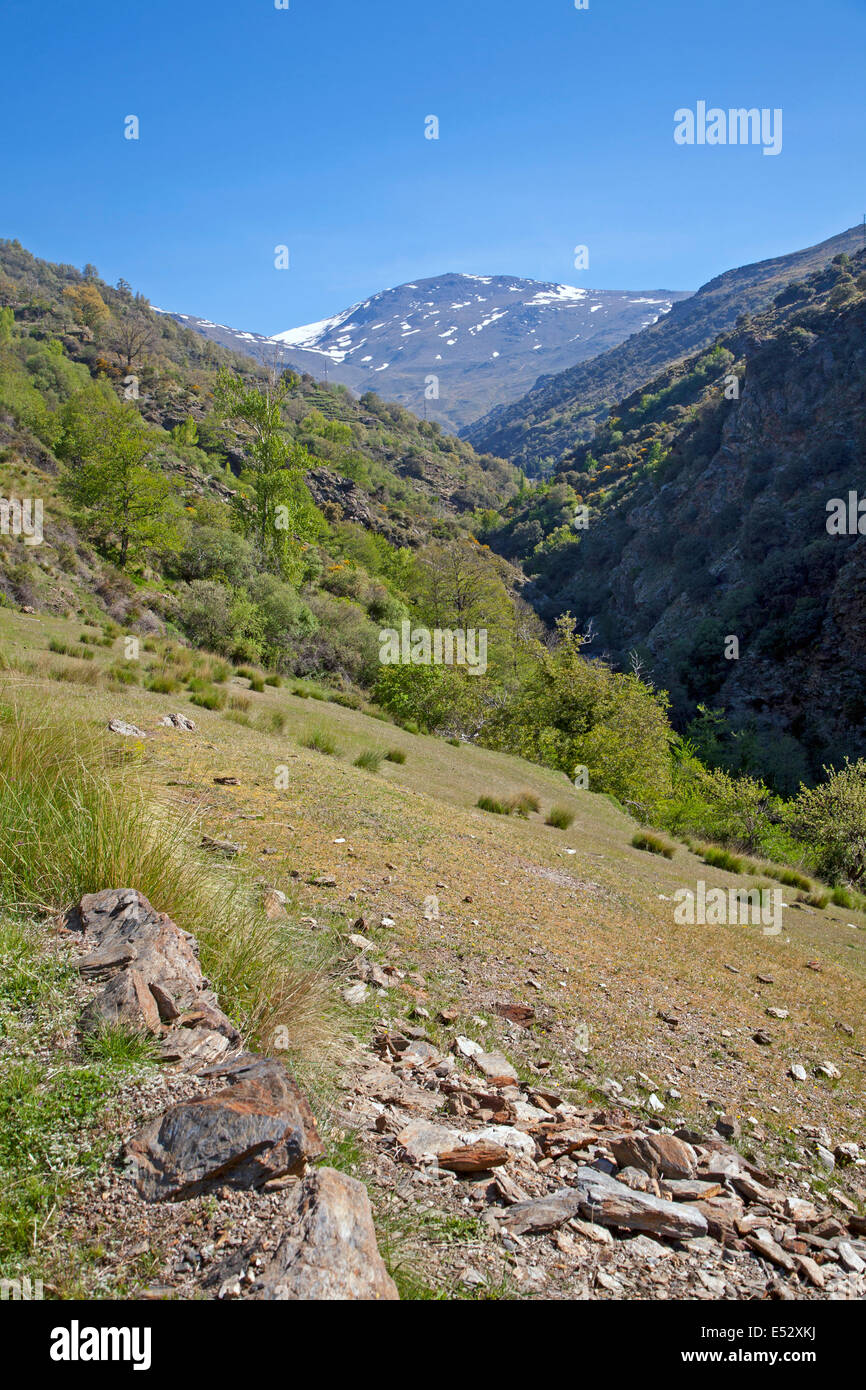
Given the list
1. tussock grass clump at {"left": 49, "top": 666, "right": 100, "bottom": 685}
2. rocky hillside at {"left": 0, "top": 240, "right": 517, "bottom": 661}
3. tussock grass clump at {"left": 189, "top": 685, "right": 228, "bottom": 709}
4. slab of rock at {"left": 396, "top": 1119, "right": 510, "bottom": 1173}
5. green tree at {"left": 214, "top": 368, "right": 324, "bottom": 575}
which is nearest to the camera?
slab of rock at {"left": 396, "top": 1119, "right": 510, "bottom": 1173}

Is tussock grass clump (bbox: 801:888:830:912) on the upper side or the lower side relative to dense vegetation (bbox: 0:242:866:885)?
lower

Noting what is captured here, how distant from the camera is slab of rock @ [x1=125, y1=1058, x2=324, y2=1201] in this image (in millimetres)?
1844

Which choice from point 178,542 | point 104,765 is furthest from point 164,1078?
point 178,542

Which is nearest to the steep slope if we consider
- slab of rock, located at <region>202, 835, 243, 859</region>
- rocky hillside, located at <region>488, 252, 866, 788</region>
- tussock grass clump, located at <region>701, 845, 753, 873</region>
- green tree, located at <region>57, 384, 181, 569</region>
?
rocky hillside, located at <region>488, 252, 866, 788</region>

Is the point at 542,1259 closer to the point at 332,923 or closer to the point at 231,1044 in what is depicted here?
the point at 231,1044

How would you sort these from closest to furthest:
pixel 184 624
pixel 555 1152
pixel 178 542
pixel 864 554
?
1. pixel 555 1152
2. pixel 184 624
3. pixel 178 542
4. pixel 864 554

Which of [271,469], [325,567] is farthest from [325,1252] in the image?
[325,567]

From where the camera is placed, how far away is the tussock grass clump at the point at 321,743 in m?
11.6

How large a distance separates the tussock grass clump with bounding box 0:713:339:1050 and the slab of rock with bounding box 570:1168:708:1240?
1.21 m

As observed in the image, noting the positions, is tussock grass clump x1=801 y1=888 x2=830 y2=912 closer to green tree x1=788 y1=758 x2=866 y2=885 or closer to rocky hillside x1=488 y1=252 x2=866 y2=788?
green tree x1=788 y1=758 x2=866 y2=885

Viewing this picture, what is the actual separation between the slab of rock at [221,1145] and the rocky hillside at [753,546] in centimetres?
4365

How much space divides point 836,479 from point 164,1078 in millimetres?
64563

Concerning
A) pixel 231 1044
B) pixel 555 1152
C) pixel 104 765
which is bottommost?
pixel 555 1152

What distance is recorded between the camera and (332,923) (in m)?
4.51
